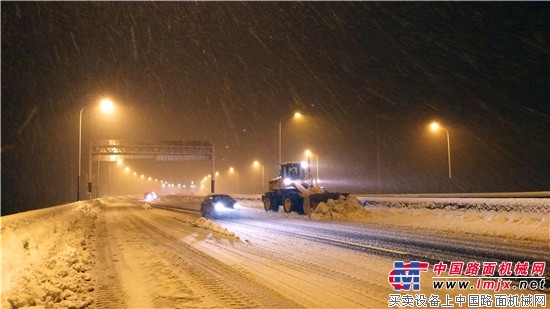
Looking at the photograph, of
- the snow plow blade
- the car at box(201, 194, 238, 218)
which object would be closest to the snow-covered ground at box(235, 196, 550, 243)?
the snow plow blade

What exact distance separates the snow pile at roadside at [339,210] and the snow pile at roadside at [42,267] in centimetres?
1473

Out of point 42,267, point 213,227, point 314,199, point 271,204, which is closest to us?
point 42,267

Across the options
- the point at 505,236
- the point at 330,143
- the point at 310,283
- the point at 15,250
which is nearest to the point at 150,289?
the point at 310,283

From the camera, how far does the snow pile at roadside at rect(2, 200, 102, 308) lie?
844cm

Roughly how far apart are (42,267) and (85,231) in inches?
463

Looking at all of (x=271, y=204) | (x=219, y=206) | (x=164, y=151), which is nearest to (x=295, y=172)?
(x=271, y=204)

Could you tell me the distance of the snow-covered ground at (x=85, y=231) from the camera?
8930mm

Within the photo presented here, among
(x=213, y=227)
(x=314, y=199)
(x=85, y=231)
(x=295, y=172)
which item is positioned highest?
(x=295, y=172)

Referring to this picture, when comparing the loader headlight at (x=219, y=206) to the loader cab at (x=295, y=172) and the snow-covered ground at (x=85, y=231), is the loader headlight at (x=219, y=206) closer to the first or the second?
the loader cab at (x=295, y=172)

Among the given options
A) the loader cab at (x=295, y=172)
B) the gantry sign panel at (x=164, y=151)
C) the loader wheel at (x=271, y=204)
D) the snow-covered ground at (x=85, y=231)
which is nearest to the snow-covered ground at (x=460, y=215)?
the snow-covered ground at (x=85, y=231)

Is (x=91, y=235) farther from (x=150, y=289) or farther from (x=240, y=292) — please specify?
(x=240, y=292)

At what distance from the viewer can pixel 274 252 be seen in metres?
14.0

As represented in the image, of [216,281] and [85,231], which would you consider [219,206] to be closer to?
[85,231]

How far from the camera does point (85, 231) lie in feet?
72.0
